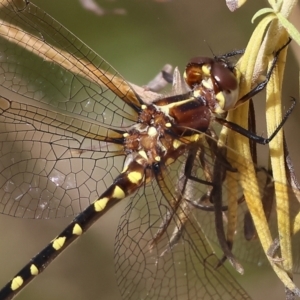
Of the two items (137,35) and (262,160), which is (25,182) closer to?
(262,160)

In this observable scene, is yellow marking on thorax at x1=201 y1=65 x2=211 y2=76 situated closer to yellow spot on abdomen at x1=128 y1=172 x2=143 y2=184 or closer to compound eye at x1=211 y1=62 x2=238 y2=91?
compound eye at x1=211 y1=62 x2=238 y2=91

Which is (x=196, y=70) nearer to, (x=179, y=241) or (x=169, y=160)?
(x=169, y=160)

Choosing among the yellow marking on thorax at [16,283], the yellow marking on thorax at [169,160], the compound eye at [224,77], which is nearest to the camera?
the compound eye at [224,77]

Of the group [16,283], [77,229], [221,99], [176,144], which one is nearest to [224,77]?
[221,99]

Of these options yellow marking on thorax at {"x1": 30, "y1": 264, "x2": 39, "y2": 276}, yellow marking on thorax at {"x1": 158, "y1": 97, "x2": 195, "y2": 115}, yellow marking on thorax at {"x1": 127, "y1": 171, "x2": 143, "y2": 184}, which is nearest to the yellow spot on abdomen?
yellow marking on thorax at {"x1": 127, "y1": 171, "x2": 143, "y2": 184}

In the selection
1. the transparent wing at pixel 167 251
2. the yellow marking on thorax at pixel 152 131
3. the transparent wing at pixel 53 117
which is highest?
the transparent wing at pixel 53 117

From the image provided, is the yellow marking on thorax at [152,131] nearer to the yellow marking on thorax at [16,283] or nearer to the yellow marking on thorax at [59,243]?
the yellow marking on thorax at [59,243]

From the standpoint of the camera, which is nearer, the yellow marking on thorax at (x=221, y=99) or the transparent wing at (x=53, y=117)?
the yellow marking on thorax at (x=221, y=99)

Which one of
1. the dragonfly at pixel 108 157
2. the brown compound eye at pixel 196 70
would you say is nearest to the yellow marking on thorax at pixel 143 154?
the dragonfly at pixel 108 157
